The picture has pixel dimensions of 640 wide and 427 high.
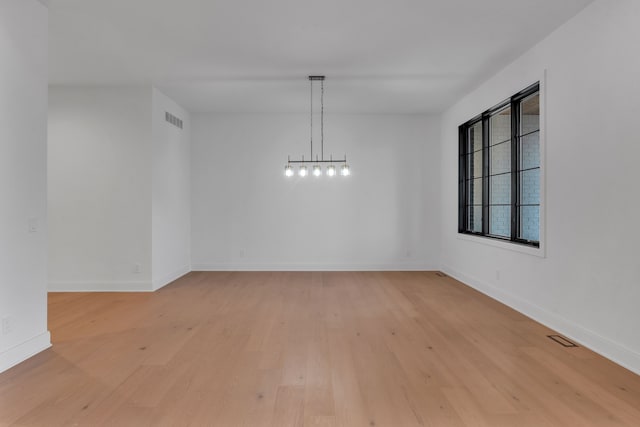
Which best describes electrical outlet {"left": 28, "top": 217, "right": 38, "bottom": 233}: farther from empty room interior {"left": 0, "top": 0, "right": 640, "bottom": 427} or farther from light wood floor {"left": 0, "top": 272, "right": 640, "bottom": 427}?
light wood floor {"left": 0, "top": 272, "right": 640, "bottom": 427}

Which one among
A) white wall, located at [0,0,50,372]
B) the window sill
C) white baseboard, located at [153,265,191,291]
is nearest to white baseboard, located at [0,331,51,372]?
white wall, located at [0,0,50,372]

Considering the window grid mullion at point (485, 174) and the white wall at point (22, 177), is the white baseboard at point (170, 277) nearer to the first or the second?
the white wall at point (22, 177)

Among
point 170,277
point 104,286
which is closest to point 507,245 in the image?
point 170,277

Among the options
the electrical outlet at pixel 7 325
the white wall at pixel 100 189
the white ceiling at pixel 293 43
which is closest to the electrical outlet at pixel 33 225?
the electrical outlet at pixel 7 325

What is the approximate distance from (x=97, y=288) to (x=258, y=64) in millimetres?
3915

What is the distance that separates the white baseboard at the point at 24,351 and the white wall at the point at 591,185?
4.60 metres

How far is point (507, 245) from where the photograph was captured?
4.44 metres

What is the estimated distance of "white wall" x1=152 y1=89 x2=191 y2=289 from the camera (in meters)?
5.45

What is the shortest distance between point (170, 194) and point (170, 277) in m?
1.36

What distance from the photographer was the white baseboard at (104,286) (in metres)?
5.25

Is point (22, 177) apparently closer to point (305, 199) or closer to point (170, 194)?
point (170, 194)

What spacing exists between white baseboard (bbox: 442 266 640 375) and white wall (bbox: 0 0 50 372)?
4601 millimetres

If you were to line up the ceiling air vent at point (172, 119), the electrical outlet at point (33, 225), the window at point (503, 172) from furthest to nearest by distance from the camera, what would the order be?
the ceiling air vent at point (172, 119)
the window at point (503, 172)
the electrical outlet at point (33, 225)

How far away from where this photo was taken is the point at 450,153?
21.2 ft
